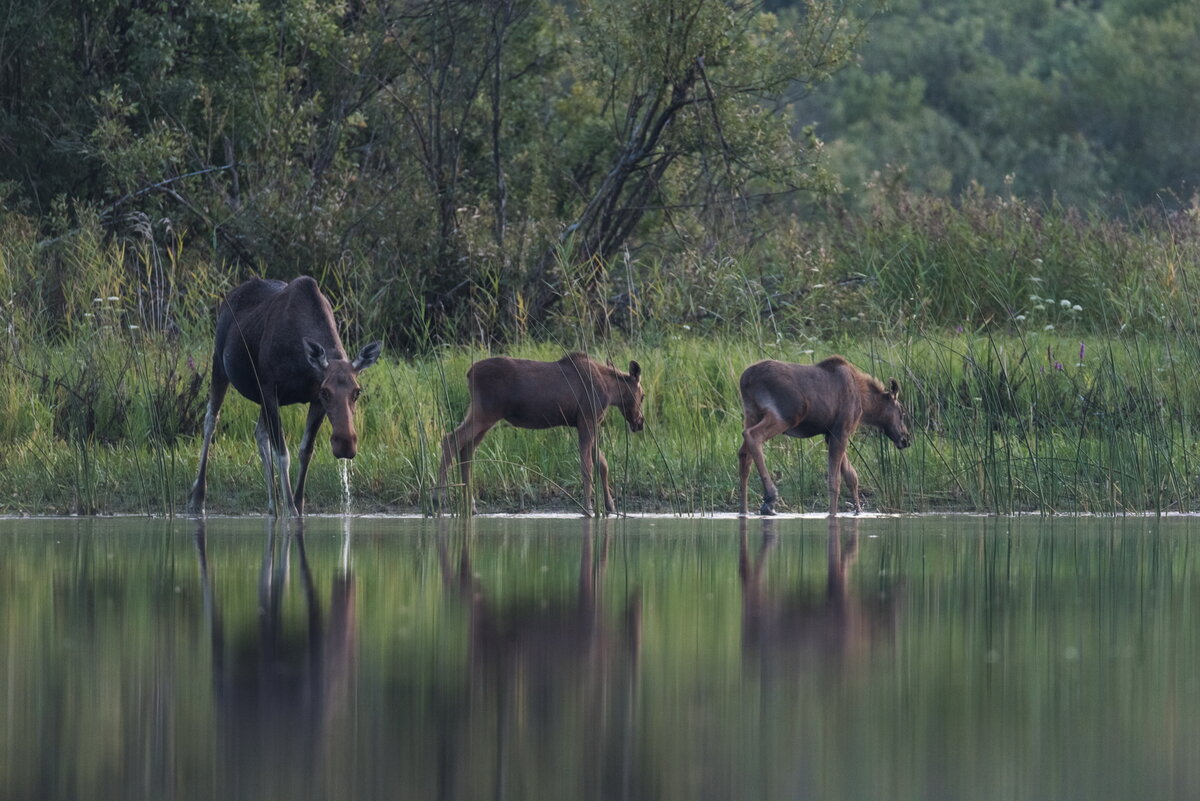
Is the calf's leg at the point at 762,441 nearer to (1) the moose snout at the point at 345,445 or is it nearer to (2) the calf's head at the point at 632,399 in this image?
(2) the calf's head at the point at 632,399

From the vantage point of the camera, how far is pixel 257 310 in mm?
11242

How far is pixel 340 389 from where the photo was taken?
10.2 meters

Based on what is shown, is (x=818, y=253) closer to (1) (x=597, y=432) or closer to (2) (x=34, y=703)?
(1) (x=597, y=432)

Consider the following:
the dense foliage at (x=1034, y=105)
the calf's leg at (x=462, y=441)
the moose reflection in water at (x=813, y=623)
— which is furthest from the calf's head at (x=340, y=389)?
the dense foliage at (x=1034, y=105)

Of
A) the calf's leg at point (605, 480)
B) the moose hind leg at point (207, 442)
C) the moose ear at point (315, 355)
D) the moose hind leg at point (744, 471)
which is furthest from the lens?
the moose hind leg at point (207, 442)

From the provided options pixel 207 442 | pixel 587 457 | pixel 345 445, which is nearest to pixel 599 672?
pixel 345 445

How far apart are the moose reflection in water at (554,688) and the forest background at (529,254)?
5.05 meters

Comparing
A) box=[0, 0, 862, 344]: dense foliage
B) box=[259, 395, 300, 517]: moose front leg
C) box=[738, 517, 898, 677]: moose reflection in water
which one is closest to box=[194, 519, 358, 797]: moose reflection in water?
box=[738, 517, 898, 677]: moose reflection in water

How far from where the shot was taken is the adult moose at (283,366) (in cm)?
1038

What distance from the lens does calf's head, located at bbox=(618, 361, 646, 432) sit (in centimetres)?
1130

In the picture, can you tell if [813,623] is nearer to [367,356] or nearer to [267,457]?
[367,356]

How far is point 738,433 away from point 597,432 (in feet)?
6.07

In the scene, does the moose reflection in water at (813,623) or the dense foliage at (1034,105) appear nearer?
the moose reflection in water at (813,623)

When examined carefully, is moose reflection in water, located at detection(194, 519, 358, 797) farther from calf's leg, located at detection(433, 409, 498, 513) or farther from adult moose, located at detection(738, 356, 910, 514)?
adult moose, located at detection(738, 356, 910, 514)
